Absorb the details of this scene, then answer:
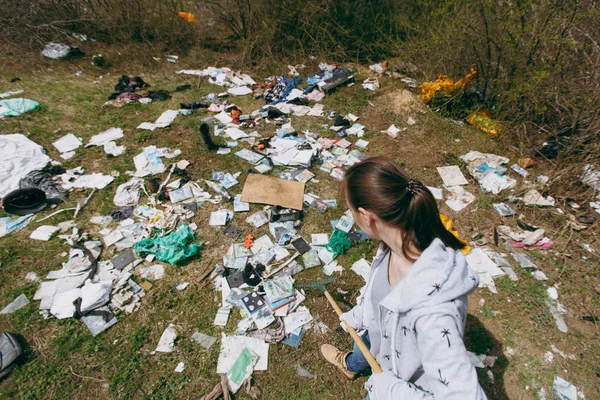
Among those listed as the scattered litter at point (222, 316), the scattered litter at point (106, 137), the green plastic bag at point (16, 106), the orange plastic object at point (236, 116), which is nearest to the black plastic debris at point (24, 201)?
the scattered litter at point (106, 137)

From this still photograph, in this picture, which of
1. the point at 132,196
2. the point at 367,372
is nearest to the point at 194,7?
the point at 132,196

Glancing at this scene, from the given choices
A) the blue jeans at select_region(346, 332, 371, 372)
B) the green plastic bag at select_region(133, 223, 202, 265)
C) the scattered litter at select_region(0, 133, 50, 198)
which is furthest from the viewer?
the scattered litter at select_region(0, 133, 50, 198)

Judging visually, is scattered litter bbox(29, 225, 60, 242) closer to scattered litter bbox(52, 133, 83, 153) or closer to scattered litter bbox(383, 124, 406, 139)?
scattered litter bbox(52, 133, 83, 153)

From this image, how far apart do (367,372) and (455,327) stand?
5.36 feet

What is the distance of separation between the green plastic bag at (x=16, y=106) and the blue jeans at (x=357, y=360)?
19.5 ft

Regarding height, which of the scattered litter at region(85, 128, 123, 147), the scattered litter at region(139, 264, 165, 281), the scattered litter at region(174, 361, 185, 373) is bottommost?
the scattered litter at region(174, 361, 185, 373)

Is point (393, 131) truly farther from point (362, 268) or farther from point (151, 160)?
point (151, 160)

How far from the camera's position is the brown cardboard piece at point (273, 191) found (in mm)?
3623

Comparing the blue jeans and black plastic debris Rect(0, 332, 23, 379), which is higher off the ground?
the blue jeans

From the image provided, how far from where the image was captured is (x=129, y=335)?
2.58 m

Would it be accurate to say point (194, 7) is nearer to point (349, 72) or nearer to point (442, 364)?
point (349, 72)

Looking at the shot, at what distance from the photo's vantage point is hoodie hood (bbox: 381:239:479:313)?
1138mm

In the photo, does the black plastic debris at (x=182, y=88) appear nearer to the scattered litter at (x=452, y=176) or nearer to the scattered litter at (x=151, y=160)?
the scattered litter at (x=151, y=160)

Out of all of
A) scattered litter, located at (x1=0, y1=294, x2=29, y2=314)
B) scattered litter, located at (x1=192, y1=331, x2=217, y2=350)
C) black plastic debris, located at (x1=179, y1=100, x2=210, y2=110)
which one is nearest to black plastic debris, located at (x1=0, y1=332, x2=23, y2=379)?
scattered litter, located at (x1=0, y1=294, x2=29, y2=314)
